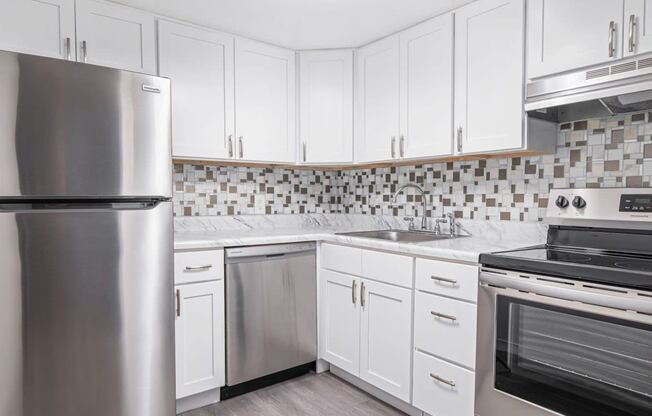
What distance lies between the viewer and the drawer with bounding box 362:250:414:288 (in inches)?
80.7

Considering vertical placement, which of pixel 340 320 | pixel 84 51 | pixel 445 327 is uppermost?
pixel 84 51

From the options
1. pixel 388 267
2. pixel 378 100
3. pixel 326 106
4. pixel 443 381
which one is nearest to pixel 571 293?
pixel 443 381

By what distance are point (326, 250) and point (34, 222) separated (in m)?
1.55

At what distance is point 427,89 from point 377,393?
1.77 meters

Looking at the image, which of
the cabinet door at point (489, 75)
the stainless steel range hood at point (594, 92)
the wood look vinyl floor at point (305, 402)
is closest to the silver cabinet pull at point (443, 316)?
the wood look vinyl floor at point (305, 402)

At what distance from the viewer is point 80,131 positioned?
1.49 m

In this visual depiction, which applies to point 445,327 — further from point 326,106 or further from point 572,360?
point 326,106

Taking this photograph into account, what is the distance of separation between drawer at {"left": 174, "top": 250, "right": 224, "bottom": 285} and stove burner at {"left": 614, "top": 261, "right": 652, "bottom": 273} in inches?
70.8

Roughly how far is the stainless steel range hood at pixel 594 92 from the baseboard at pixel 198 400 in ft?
7.23

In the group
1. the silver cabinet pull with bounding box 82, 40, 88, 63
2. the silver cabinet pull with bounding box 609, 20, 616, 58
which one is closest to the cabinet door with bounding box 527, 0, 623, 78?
the silver cabinet pull with bounding box 609, 20, 616, 58

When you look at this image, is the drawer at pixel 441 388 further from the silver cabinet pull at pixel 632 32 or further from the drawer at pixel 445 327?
the silver cabinet pull at pixel 632 32

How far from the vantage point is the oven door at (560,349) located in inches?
51.1

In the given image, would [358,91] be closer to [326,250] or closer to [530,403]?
[326,250]

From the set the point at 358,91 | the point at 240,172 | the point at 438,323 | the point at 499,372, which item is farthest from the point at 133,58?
the point at 499,372
